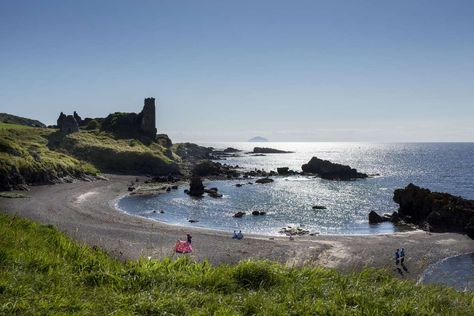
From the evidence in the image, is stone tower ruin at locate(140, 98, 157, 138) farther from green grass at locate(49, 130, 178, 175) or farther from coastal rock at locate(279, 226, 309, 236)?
coastal rock at locate(279, 226, 309, 236)

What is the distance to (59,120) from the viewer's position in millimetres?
136500

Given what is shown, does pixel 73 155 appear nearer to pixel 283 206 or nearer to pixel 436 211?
pixel 283 206

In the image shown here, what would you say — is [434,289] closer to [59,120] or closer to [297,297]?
[297,297]

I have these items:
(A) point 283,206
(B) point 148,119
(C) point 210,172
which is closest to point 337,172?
(C) point 210,172

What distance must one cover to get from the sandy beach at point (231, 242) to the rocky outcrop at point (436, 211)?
3.23 m

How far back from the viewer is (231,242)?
41656 millimetres

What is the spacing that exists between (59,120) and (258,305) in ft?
473

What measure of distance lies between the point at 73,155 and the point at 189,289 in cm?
10545

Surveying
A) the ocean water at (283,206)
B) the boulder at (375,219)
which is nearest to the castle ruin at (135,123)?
the ocean water at (283,206)

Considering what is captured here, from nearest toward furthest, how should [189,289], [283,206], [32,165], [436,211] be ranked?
[189,289]
[436,211]
[283,206]
[32,165]

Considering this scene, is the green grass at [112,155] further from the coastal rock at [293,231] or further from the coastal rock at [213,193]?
the coastal rock at [293,231]

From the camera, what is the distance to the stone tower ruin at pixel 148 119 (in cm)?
13562

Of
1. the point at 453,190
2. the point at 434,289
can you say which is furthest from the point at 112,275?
the point at 453,190

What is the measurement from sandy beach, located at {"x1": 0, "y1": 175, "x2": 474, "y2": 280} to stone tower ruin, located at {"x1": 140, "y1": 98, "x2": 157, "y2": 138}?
79.1 m
